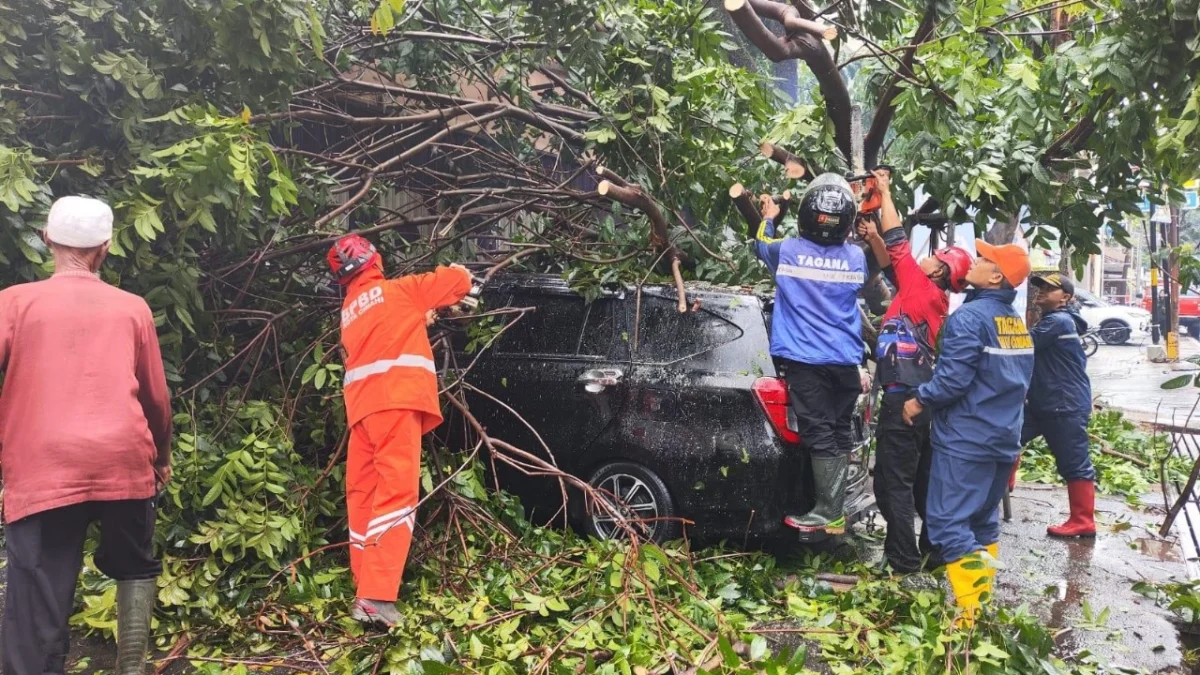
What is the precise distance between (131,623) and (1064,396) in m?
5.66

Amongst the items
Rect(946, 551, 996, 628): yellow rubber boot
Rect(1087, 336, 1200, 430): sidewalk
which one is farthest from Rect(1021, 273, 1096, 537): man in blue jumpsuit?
Rect(1087, 336, 1200, 430): sidewalk

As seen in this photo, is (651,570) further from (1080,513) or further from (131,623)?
(1080,513)

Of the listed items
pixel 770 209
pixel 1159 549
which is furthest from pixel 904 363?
pixel 1159 549

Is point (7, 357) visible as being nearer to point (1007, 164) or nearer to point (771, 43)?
point (771, 43)

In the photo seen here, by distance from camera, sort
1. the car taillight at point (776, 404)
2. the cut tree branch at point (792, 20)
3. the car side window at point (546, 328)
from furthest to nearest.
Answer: the car side window at point (546, 328), the cut tree branch at point (792, 20), the car taillight at point (776, 404)

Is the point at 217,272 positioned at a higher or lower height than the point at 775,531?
higher

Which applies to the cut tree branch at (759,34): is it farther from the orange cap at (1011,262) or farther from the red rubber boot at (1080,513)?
the red rubber boot at (1080,513)

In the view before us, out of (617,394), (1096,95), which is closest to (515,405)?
(617,394)

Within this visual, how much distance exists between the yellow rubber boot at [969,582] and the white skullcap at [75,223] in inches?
151

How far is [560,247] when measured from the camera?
20.1 feet

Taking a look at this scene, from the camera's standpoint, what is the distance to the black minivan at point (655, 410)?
15.8ft

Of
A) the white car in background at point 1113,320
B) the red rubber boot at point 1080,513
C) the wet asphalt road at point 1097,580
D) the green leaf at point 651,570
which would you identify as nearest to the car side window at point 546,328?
the green leaf at point 651,570

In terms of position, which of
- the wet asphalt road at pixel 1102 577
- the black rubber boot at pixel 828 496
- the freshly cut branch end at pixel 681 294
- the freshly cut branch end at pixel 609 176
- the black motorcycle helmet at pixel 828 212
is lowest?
the wet asphalt road at pixel 1102 577

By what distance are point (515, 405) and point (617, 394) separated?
683mm
